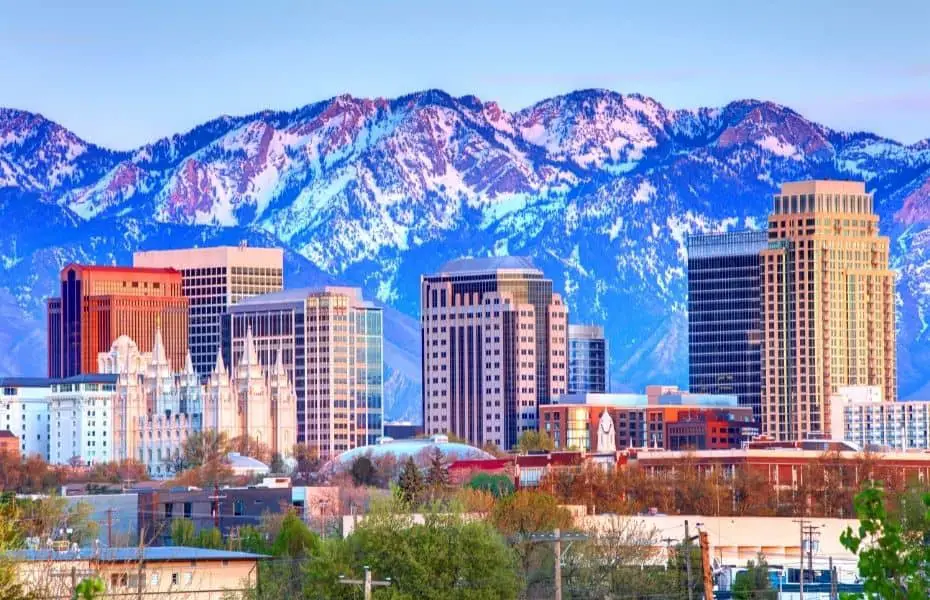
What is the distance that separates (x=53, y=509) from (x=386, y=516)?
169 feet

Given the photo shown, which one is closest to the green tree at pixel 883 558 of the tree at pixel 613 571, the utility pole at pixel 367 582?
the utility pole at pixel 367 582

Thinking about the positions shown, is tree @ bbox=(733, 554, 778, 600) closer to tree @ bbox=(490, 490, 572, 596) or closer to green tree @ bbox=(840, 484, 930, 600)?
tree @ bbox=(490, 490, 572, 596)

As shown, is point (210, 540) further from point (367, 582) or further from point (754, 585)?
point (367, 582)

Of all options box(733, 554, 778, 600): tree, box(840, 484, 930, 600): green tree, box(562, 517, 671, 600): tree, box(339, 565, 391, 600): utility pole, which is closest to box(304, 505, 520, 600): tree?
box(339, 565, 391, 600): utility pole

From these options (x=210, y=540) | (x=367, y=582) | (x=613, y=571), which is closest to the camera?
(x=367, y=582)

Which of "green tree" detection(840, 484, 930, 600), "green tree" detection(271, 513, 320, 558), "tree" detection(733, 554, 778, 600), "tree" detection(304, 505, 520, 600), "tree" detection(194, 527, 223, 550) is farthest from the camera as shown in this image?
"tree" detection(194, 527, 223, 550)

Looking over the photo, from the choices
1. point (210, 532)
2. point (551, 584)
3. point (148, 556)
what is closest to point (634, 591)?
point (551, 584)

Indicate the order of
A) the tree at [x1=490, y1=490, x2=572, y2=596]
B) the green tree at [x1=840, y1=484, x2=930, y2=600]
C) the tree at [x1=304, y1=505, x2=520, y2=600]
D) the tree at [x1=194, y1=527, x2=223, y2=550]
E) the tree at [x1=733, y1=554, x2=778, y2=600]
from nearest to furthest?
the green tree at [x1=840, y1=484, x2=930, y2=600]
the tree at [x1=304, y1=505, x2=520, y2=600]
the tree at [x1=733, y1=554, x2=778, y2=600]
the tree at [x1=490, y1=490, x2=572, y2=596]
the tree at [x1=194, y1=527, x2=223, y2=550]

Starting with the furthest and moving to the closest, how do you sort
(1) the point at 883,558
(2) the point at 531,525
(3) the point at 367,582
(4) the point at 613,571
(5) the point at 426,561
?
(2) the point at 531,525
(4) the point at 613,571
(5) the point at 426,561
(3) the point at 367,582
(1) the point at 883,558

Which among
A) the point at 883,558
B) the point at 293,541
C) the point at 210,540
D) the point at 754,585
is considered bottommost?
the point at 210,540

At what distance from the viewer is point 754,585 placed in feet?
477

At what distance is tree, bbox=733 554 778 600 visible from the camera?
455ft

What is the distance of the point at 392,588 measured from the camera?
374 ft

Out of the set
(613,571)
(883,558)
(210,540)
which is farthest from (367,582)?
(210,540)
